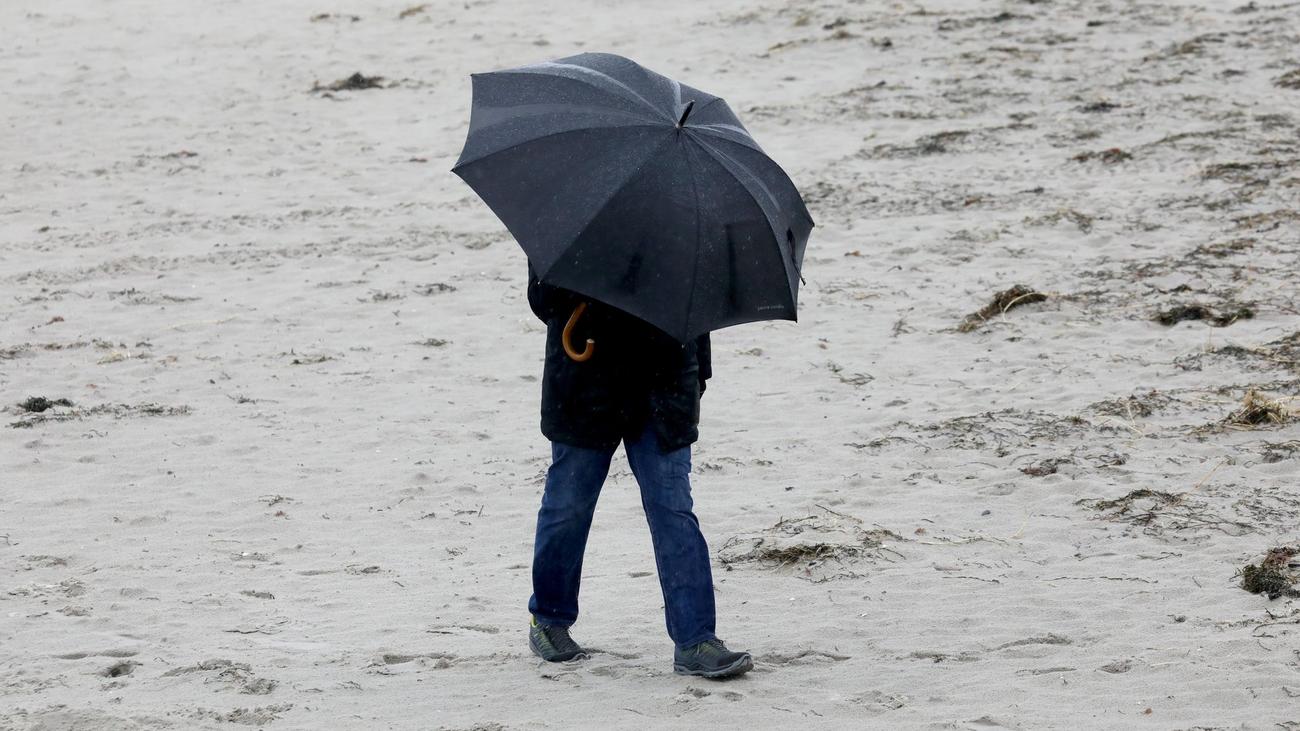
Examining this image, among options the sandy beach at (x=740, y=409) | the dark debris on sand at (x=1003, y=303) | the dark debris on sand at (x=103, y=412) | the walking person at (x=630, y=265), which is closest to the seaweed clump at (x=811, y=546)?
the sandy beach at (x=740, y=409)

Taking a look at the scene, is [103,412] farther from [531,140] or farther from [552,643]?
[531,140]

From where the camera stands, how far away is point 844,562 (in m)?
5.30

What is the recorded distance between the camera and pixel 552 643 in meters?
4.52

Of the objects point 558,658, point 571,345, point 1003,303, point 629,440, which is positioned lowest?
point 558,658

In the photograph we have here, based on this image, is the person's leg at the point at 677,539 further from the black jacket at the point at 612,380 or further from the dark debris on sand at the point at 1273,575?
the dark debris on sand at the point at 1273,575

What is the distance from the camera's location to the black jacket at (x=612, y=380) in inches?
165

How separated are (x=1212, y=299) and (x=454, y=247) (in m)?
4.80

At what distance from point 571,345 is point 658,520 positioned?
595 mm

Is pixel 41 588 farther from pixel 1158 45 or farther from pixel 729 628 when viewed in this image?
pixel 1158 45

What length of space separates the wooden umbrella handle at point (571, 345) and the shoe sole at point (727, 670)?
39.5 inches

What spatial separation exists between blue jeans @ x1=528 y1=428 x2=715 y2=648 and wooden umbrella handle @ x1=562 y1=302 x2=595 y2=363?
291 millimetres

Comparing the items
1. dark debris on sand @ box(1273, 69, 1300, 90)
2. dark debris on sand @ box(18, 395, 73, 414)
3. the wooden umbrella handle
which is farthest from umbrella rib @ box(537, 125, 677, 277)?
dark debris on sand @ box(1273, 69, 1300, 90)

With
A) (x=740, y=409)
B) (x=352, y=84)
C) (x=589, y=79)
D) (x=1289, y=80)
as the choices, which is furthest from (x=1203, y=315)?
(x=352, y=84)

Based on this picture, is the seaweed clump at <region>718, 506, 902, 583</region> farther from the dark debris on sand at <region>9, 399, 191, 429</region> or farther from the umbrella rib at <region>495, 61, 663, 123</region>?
the dark debris on sand at <region>9, 399, 191, 429</region>
